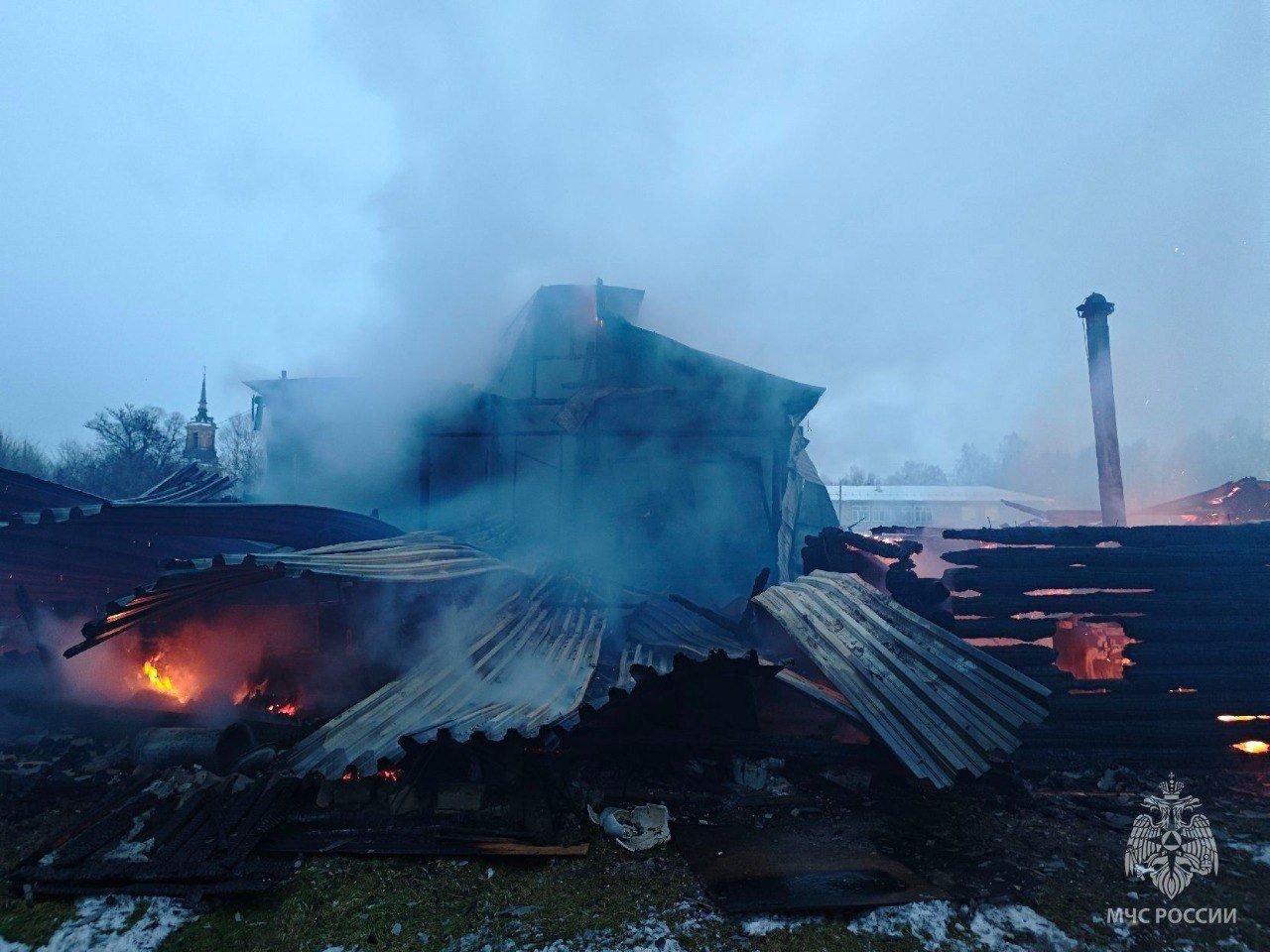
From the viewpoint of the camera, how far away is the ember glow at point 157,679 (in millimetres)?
6770

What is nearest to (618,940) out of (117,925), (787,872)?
(787,872)

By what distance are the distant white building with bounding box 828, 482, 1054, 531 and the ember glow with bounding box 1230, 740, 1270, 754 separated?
3846 centimetres

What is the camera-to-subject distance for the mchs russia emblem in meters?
4.04

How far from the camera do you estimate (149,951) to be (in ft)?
10.6

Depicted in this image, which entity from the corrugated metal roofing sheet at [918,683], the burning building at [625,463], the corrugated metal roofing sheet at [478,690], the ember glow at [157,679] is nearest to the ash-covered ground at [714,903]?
the corrugated metal roofing sheet at [918,683]

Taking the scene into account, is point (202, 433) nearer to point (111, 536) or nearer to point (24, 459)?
point (24, 459)

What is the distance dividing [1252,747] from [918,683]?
3.87 m

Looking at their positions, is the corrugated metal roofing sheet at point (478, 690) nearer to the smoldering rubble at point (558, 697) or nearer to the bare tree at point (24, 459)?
the smoldering rubble at point (558, 697)

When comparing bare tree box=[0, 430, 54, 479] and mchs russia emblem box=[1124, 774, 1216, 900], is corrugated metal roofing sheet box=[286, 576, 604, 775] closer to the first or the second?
mchs russia emblem box=[1124, 774, 1216, 900]

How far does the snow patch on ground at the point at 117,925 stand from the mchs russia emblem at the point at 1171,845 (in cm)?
601

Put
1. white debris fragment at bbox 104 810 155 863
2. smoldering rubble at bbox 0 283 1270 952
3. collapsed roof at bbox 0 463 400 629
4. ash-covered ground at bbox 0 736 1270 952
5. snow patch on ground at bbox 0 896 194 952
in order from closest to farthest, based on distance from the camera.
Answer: snow patch on ground at bbox 0 896 194 952
ash-covered ground at bbox 0 736 1270 952
white debris fragment at bbox 104 810 155 863
smoldering rubble at bbox 0 283 1270 952
collapsed roof at bbox 0 463 400 629

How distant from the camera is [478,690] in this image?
539 centimetres

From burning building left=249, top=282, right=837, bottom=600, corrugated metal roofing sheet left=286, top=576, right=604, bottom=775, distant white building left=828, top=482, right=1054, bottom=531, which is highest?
distant white building left=828, top=482, right=1054, bottom=531

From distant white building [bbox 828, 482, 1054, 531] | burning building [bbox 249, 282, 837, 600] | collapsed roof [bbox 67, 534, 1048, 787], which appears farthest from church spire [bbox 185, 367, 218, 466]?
distant white building [bbox 828, 482, 1054, 531]
